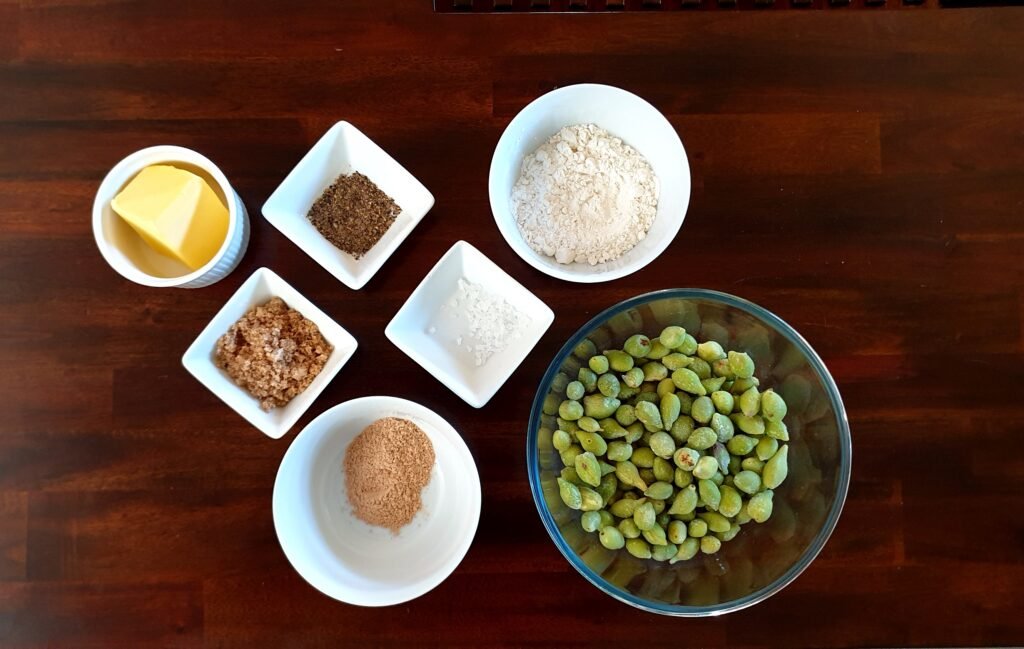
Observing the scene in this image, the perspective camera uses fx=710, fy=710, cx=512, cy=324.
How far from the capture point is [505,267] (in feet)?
2.76

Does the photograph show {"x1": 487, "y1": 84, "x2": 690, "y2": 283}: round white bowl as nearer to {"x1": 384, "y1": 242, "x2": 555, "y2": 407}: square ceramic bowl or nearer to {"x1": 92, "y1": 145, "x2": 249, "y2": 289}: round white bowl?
{"x1": 384, "y1": 242, "x2": 555, "y2": 407}: square ceramic bowl

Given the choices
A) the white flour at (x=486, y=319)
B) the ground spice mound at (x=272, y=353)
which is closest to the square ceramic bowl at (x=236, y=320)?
the ground spice mound at (x=272, y=353)

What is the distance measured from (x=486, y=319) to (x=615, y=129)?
27cm

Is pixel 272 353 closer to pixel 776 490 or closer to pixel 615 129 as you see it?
pixel 615 129

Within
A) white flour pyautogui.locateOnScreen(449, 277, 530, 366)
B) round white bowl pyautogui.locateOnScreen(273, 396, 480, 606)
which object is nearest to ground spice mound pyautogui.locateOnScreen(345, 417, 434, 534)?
round white bowl pyautogui.locateOnScreen(273, 396, 480, 606)

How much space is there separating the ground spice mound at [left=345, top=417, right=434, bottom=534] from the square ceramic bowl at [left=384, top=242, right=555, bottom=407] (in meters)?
0.08

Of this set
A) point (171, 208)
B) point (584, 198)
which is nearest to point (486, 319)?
point (584, 198)

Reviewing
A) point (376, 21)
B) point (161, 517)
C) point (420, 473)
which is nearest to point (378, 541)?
point (420, 473)

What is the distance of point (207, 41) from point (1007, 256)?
1006 mm

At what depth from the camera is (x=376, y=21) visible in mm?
858

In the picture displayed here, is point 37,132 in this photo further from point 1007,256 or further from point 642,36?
point 1007,256

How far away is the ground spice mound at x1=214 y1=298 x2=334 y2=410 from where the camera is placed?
0.77 metres

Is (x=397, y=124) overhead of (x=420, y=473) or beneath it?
overhead

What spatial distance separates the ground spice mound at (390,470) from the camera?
80cm
